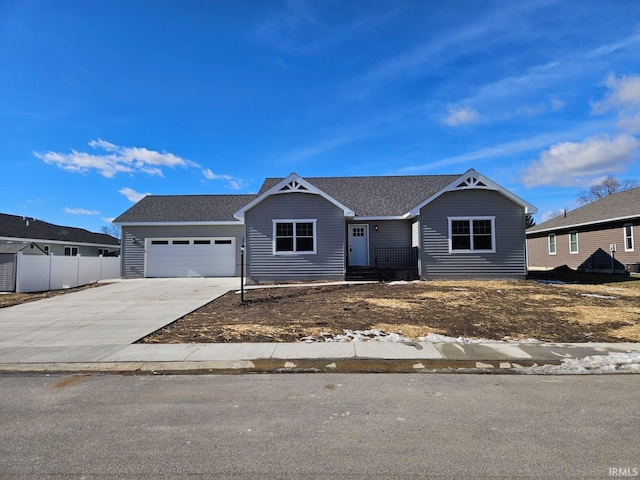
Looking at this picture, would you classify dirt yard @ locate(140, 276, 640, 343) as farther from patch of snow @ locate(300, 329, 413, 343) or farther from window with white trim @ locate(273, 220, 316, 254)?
window with white trim @ locate(273, 220, 316, 254)

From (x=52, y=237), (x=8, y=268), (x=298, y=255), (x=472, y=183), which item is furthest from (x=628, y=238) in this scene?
(x=52, y=237)

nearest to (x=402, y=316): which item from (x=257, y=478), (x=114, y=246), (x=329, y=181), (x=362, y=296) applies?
(x=362, y=296)

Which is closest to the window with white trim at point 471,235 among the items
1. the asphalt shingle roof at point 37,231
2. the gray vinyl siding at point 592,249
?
the gray vinyl siding at point 592,249

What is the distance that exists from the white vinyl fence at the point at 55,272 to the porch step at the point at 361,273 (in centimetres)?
1345

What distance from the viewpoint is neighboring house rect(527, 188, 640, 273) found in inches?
831

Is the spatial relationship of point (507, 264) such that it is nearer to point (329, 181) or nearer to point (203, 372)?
point (329, 181)

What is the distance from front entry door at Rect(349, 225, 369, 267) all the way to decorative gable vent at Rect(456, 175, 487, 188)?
199 inches

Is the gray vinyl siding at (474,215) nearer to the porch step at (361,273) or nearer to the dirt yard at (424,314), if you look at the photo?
the porch step at (361,273)

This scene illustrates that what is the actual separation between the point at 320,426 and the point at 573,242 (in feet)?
90.2

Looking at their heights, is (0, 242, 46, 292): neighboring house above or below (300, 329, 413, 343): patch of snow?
above

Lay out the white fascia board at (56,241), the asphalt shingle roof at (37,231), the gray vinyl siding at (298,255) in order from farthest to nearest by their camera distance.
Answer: the asphalt shingle roof at (37,231)
the white fascia board at (56,241)
the gray vinyl siding at (298,255)

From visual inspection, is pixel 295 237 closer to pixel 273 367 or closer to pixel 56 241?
pixel 273 367

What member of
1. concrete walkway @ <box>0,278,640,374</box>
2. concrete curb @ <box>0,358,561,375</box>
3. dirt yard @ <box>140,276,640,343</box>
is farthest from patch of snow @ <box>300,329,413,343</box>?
concrete curb @ <box>0,358,561,375</box>

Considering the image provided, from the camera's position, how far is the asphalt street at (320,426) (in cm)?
323
